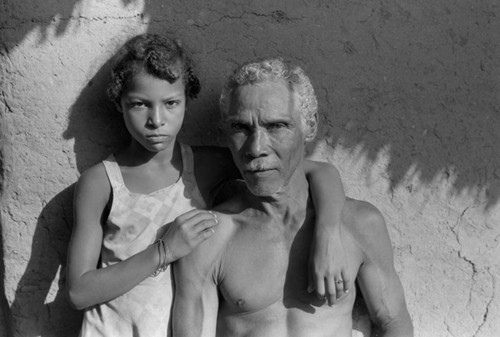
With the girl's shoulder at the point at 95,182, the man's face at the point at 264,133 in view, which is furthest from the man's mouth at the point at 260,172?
the girl's shoulder at the point at 95,182

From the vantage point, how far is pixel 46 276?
10.9 ft

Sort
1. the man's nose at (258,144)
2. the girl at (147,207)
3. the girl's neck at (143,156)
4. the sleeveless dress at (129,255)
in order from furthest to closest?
1. the girl's neck at (143,156)
2. the sleeveless dress at (129,255)
3. the girl at (147,207)
4. the man's nose at (258,144)

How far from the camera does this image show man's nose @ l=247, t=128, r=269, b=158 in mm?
2910

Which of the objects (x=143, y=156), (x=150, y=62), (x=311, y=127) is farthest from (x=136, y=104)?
(x=311, y=127)

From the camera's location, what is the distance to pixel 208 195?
3311 mm

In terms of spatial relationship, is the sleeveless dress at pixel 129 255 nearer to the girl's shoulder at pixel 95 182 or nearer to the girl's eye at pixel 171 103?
the girl's shoulder at pixel 95 182

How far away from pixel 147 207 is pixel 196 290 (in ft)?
1.25

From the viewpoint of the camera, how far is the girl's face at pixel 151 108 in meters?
3.00

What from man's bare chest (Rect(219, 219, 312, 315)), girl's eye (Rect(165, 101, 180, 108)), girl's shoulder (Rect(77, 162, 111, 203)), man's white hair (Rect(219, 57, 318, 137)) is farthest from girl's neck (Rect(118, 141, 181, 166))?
man's bare chest (Rect(219, 219, 312, 315))

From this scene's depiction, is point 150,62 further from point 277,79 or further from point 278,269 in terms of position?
point 278,269

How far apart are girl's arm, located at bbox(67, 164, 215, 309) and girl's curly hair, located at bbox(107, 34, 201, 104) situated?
1.24 ft

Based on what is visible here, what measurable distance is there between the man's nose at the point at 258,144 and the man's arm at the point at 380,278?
518 millimetres

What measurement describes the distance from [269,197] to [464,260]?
96 centimetres

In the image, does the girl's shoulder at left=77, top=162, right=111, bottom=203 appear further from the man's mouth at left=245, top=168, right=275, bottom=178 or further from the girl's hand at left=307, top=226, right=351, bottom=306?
the girl's hand at left=307, top=226, right=351, bottom=306
